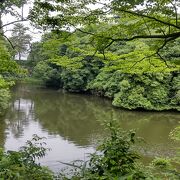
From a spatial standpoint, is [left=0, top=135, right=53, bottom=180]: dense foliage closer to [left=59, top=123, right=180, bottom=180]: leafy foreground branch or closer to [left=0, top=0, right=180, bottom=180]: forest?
[left=0, top=0, right=180, bottom=180]: forest

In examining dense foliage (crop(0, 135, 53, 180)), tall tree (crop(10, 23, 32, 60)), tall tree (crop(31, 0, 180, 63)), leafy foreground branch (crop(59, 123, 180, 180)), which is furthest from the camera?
tall tree (crop(10, 23, 32, 60))

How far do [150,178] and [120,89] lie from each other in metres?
22.7

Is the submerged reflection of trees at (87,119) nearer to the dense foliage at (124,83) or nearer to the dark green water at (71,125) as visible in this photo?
the dark green water at (71,125)

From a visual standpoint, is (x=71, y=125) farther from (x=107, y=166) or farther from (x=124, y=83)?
(x=107, y=166)

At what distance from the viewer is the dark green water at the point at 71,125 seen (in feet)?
44.2

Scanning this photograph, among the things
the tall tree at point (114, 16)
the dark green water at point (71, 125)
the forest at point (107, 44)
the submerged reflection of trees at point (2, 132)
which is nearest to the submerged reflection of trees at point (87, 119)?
the dark green water at point (71, 125)

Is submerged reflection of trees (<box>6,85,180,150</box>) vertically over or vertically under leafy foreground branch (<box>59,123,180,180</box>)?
under

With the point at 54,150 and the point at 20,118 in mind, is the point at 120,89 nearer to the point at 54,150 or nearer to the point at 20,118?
the point at 20,118

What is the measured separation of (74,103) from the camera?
27781 mm

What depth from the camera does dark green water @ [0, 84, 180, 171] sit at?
13484 millimetres

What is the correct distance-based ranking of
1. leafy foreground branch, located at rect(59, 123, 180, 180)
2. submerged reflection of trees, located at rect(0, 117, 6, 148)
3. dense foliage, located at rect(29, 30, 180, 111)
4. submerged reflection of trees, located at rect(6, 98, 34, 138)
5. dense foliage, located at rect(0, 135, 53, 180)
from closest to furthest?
1. dense foliage, located at rect(0, 135, 53, 180)
2. leafy foreground branch, located at rect(59, 123, 180, 180)
3. submerged reflection of trees, located at rect(0, 117, 6, 148)
4. submerged reflection of trees, located at rect(6, 98, 34, 138)
5. dense foliage, located at rect(29, 30, 180, 111)

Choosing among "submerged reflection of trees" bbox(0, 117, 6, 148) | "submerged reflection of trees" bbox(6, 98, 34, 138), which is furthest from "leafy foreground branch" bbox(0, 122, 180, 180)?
"submerged reflection of trees" bbox(6, 98, 34, 138)

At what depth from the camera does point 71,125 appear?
1873cm

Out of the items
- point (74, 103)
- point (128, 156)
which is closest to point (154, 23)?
point (128, 156)
